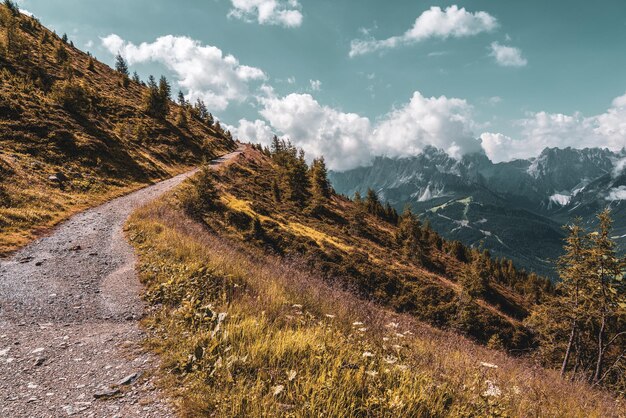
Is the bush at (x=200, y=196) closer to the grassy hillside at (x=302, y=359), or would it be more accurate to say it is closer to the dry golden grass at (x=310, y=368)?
the grassy hillside at (x=302, y=359)

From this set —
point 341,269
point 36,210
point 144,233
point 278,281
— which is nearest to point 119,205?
point 36,210

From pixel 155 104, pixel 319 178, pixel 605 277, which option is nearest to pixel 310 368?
pixel 605 277

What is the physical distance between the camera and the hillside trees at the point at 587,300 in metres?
21.6

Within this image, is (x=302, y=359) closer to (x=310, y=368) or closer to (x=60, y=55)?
(x=310, y=368)

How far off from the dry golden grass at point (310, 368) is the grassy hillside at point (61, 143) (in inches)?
469

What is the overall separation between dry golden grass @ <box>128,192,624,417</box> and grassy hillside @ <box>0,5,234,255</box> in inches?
469

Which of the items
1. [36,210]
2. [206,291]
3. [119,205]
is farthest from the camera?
[119,205]

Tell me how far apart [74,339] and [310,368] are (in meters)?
4.73

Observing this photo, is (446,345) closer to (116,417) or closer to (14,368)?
(116,417)

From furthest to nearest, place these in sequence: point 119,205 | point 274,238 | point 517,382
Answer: point 274,238 → point 119,205 → point 517,382

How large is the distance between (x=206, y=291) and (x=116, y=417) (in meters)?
3.25

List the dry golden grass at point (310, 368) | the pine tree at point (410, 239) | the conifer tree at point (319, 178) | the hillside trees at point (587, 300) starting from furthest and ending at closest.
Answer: the conifer tree at point (319, 178)
the pine tree at point (410, 239)
the hillside trees at point (587, 300)
the dry golden grass at point (310, 368)

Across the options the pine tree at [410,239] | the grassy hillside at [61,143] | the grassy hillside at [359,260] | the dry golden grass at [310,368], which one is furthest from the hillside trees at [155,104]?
the dry golden grass at [310,368]

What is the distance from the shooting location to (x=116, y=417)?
3701mm
